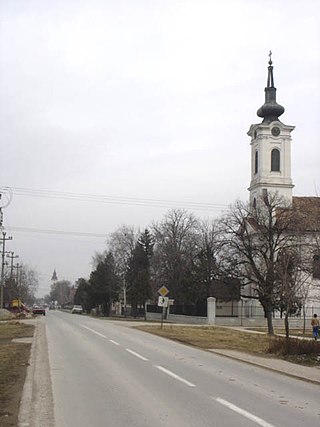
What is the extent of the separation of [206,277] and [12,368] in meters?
55.2

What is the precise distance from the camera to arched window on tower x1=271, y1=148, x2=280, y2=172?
77.6m

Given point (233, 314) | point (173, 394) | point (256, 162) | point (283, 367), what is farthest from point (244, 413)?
point (256, 162)

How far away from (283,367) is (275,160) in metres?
62.2

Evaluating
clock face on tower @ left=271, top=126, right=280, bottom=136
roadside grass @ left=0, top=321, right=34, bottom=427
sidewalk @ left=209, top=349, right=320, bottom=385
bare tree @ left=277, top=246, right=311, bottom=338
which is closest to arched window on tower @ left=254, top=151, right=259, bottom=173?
clock face on tower @ left=271, top=126, right=280, bottom=136

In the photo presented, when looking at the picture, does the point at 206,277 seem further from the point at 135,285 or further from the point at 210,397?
the point at 210,397

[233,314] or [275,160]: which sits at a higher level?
[275,160]

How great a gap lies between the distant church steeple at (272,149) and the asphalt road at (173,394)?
2322 inches

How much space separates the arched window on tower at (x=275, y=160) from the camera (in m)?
77.6

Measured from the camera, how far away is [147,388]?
12.4 m

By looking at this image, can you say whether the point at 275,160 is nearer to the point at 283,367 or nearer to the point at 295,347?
the point at 295,347

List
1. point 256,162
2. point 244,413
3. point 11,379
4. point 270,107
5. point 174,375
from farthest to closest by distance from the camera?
point 256,162 < point 270,107 < point 174,375 < point 11,379 < point 244,413

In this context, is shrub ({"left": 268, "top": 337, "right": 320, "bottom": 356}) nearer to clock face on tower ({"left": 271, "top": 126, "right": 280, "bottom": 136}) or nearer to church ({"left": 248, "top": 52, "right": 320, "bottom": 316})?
church ({"left": 248, "top": 52, "right": 320, "bottom": 316})

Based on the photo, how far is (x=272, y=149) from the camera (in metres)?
77.5

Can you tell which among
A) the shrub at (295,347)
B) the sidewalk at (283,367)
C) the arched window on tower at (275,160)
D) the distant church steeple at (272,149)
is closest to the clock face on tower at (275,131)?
the distant church steeple at (272,149)
